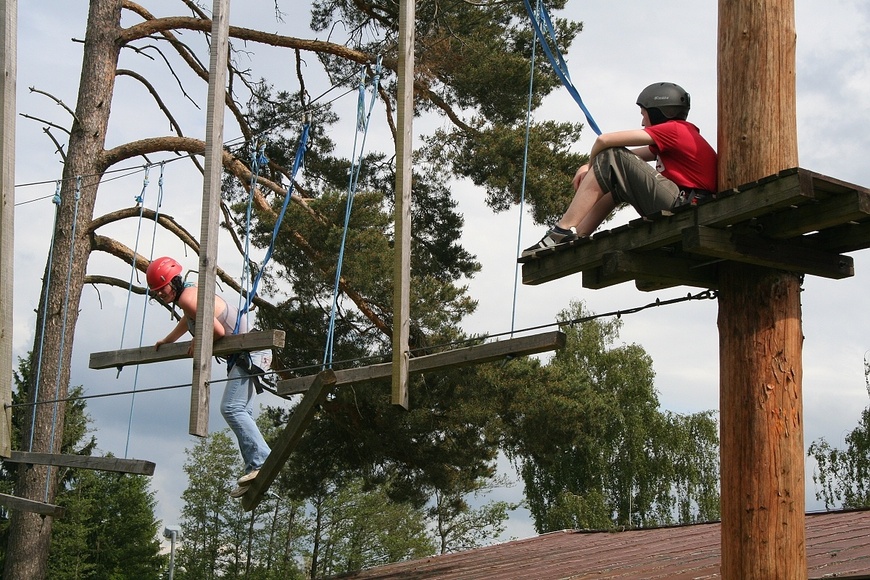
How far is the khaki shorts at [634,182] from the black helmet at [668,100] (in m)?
0.31

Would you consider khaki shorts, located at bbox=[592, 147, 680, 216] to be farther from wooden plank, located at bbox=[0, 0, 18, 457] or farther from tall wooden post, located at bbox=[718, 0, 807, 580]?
wooden plank, located at bbox=[0, 0, 18, 457]

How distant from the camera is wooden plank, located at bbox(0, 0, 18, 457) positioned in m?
9.55

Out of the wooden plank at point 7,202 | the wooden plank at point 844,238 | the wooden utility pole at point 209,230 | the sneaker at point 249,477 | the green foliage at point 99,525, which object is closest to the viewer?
the wooden plank at point 844,238

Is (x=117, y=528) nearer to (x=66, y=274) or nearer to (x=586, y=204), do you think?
(x=66, y=274)

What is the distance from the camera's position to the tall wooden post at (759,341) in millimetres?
4852

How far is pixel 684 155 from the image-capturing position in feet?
18.2

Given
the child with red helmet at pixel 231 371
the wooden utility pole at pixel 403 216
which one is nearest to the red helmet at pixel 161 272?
the child with red helmet at pixel 231 371

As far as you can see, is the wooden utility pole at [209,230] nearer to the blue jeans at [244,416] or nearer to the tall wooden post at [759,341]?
the blue jeans at [244,416]

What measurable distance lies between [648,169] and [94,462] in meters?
5.59

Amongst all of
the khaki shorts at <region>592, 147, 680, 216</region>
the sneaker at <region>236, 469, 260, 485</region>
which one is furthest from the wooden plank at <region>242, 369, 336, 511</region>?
the khaki shorts at <region>592, 147, 680, 216</region>

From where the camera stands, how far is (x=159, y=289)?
817cm

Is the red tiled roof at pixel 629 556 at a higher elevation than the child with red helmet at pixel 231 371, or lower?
lower

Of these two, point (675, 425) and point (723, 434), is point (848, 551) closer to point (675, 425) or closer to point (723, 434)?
point (723, 434)

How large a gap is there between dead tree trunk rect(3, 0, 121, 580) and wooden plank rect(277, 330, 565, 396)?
740cm
